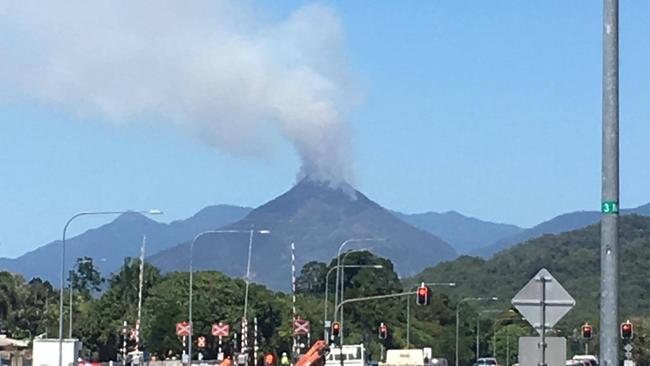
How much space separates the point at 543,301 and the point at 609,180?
499cm

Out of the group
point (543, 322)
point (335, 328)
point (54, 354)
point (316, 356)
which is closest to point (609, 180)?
point (316, 356)

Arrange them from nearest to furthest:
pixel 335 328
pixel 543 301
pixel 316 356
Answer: pixel 316 356
pixel 543 301
pixel 335 328

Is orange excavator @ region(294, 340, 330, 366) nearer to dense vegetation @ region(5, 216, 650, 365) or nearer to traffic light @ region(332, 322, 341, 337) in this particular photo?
traffic light @ region(332, 322, 341, 337)

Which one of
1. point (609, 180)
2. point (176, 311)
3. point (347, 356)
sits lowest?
point (347, 356)

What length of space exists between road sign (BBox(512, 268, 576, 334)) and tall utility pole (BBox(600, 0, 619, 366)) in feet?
15.0

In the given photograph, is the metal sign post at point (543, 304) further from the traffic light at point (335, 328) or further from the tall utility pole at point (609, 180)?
the traffic light at point (335, 328)

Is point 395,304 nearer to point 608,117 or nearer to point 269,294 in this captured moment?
point 269,294

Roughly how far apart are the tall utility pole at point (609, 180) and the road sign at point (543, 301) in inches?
180

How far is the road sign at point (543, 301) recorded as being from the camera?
749 inches

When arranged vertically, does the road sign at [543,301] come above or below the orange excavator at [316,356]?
above

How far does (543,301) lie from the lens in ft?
62.6

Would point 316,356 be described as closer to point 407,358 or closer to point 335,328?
point 335,328

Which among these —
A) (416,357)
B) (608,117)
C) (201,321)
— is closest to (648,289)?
(201,321)

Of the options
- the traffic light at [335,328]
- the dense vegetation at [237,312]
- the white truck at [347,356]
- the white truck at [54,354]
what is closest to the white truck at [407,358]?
the white truck at [347,356]
